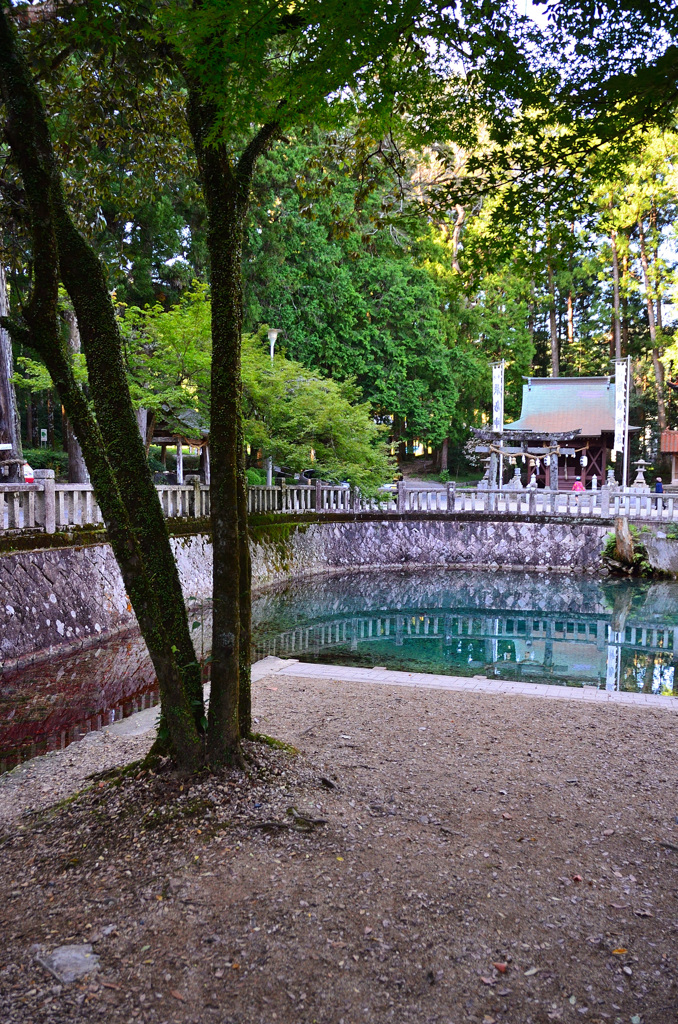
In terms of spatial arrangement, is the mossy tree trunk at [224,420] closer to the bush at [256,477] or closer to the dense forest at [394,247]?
the dense forest at [394,247]

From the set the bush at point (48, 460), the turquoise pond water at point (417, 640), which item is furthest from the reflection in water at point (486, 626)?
the bush at point (48, 460)

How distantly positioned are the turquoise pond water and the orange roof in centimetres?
1245

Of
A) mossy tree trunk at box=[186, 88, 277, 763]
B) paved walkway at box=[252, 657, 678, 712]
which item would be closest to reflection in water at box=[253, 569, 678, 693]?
paved walkway at box=[252, 657, 678, 712]

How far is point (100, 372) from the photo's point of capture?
4.49 m

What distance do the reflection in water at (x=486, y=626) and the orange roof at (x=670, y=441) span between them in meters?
12.5

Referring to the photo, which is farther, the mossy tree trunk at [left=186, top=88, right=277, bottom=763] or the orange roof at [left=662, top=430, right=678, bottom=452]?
the orange roof at [left=662, top=430, right=678, bottom=452]

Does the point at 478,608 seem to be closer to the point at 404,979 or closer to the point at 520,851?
the point at 520,851

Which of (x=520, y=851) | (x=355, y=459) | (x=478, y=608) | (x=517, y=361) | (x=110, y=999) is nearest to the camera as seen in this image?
(x=110, y=999)

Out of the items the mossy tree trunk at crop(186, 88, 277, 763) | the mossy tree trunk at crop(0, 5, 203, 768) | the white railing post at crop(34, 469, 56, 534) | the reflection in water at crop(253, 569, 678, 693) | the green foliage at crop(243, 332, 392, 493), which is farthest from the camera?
the green foliage at crop(243, 332, 392, 493)

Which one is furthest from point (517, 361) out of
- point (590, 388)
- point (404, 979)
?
point (404, 979)

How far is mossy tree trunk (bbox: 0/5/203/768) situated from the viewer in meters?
4.10

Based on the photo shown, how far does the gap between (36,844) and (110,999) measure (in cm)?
149

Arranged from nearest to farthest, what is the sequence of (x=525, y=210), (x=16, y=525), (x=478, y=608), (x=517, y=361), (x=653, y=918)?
(x=653, y=918)
(x=525, y=210)
(x=16, y=525)
(x=478, y=608)
(x=517, y=361)

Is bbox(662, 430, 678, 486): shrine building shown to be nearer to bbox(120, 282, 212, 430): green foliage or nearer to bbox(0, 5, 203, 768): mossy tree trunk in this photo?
bbox(120, 282, 212, 430): green foliage
